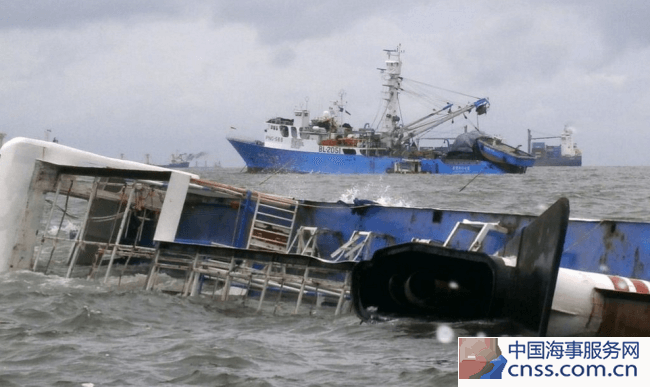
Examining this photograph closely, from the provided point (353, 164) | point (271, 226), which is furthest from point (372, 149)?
point (271, 226)

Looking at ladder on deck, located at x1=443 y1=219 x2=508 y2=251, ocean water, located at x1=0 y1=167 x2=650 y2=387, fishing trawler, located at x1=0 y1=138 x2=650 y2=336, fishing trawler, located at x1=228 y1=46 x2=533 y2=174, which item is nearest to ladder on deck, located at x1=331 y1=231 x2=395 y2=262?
fishing trawler, located at x1=0 y1=138 x2=650 y2=336

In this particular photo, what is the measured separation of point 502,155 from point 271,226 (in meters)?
73.9

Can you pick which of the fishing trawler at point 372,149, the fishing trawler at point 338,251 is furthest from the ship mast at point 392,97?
the fishing trawler at point 338,251

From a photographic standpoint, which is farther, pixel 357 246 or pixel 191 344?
pixel 357 246

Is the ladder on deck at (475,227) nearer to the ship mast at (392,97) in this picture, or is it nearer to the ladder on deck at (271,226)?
the ladder on deck at (271,226)

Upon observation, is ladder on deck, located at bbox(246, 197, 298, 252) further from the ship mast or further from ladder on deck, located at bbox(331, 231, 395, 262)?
the ship mast

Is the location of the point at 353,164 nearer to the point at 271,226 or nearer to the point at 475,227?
the point at 271,226

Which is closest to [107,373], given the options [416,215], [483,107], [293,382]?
[293,382]

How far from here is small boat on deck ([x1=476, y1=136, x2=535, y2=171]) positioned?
293ft

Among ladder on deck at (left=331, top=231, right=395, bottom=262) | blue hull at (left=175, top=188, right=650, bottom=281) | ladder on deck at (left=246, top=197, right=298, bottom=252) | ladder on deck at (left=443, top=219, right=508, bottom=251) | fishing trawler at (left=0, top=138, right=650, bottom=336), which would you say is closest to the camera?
fishing trawler at (left=0, top=138, right=650, bottom=336)

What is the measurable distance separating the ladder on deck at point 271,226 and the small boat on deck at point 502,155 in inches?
2896

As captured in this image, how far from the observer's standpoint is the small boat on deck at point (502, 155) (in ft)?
293

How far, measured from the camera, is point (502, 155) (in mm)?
88875

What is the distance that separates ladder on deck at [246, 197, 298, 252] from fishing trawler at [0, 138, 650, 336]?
0.03m
